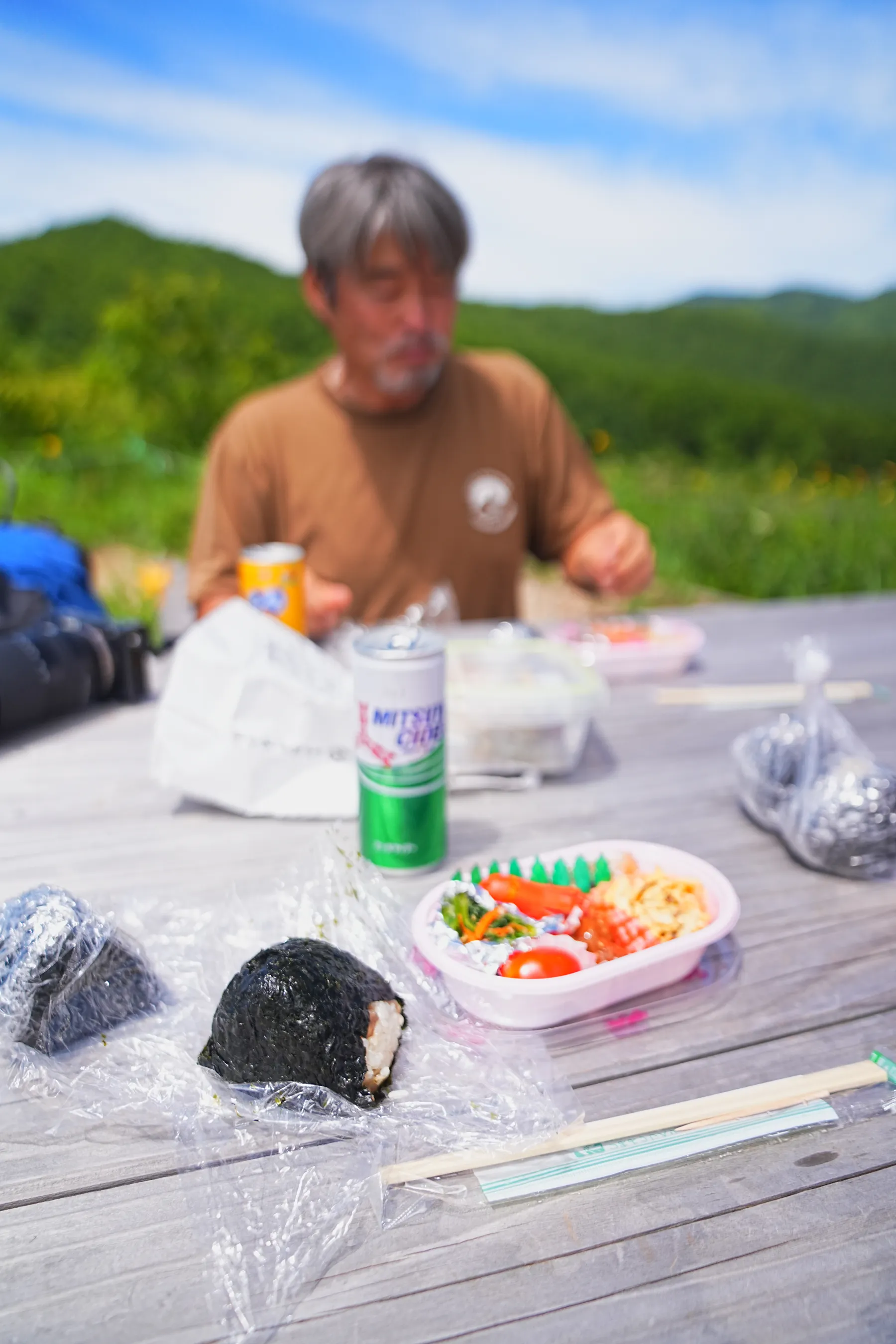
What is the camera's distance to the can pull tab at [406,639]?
3.02 feet

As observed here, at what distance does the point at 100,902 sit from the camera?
92 cm

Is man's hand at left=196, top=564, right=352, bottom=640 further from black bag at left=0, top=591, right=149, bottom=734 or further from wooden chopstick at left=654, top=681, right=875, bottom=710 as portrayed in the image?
wooden chopstick at left=654, top=681, right=875, bottom=710

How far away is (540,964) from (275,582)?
31.4 inches

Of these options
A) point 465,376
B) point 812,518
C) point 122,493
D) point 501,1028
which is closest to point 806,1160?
point 501,1028

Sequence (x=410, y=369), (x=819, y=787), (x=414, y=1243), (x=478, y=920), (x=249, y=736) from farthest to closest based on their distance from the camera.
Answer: (x=410, y=369) → (x=249, y=736) → (x=819, y=787) → (x=478, y=920) → (x=414, y=1243)

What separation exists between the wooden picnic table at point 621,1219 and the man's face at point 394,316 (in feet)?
3.82

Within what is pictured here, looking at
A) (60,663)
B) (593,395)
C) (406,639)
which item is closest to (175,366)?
(593,395)

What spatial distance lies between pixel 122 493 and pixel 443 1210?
5.60 metres

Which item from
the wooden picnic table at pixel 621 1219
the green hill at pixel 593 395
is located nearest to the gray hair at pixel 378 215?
the wooden picnic table at pixel 621 1219

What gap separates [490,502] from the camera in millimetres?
2094

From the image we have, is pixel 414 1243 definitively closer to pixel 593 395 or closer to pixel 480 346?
pixel 593 395

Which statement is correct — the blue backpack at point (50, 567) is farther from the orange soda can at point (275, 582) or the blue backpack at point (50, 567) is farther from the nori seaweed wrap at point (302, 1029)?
the nori seaweed wrap at point (302, 1029)

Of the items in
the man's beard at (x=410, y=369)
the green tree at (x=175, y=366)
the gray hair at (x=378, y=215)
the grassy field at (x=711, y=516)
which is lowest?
the grassy field at (x=711, y=516)

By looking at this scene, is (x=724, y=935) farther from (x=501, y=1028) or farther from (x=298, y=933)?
(x=298, y=933)
